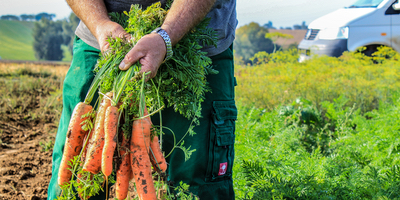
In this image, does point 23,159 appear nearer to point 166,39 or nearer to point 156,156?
point 156,156

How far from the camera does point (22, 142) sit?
3992mm

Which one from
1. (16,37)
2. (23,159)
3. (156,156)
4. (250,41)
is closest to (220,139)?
(156,156)

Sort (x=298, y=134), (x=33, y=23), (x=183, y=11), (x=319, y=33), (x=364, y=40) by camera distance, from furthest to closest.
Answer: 1. (x=33, y=23)
2. (x=319, y=33)
3. (x=364, y=40)
4. (x=298, y=134)
5. (x=183, y=11)

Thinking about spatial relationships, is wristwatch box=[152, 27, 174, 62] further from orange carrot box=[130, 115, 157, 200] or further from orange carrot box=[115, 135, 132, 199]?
orange carrot box=[115, 135, 132, 199]

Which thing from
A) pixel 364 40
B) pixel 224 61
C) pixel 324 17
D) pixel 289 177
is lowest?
pixel 289 177

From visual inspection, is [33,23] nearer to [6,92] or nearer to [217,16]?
[6,92]

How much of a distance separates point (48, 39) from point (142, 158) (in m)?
35.6

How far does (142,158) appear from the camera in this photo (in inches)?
59.8

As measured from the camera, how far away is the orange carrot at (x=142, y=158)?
57.4 inches

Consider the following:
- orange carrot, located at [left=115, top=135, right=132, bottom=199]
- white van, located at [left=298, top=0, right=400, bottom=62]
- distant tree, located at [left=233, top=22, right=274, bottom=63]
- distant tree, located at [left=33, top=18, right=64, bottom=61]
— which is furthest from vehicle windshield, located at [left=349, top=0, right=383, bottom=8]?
distant tree, located at [left=33, top=18, right=64, bottom=61]

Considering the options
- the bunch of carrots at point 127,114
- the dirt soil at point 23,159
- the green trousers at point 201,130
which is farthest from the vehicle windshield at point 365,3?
the dirt soil at point 23,159

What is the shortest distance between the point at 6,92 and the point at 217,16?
5619 mm

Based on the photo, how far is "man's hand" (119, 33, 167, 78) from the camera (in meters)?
1.31

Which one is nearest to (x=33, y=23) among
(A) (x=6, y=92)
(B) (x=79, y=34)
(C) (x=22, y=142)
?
(A) (x=6, y=92)
